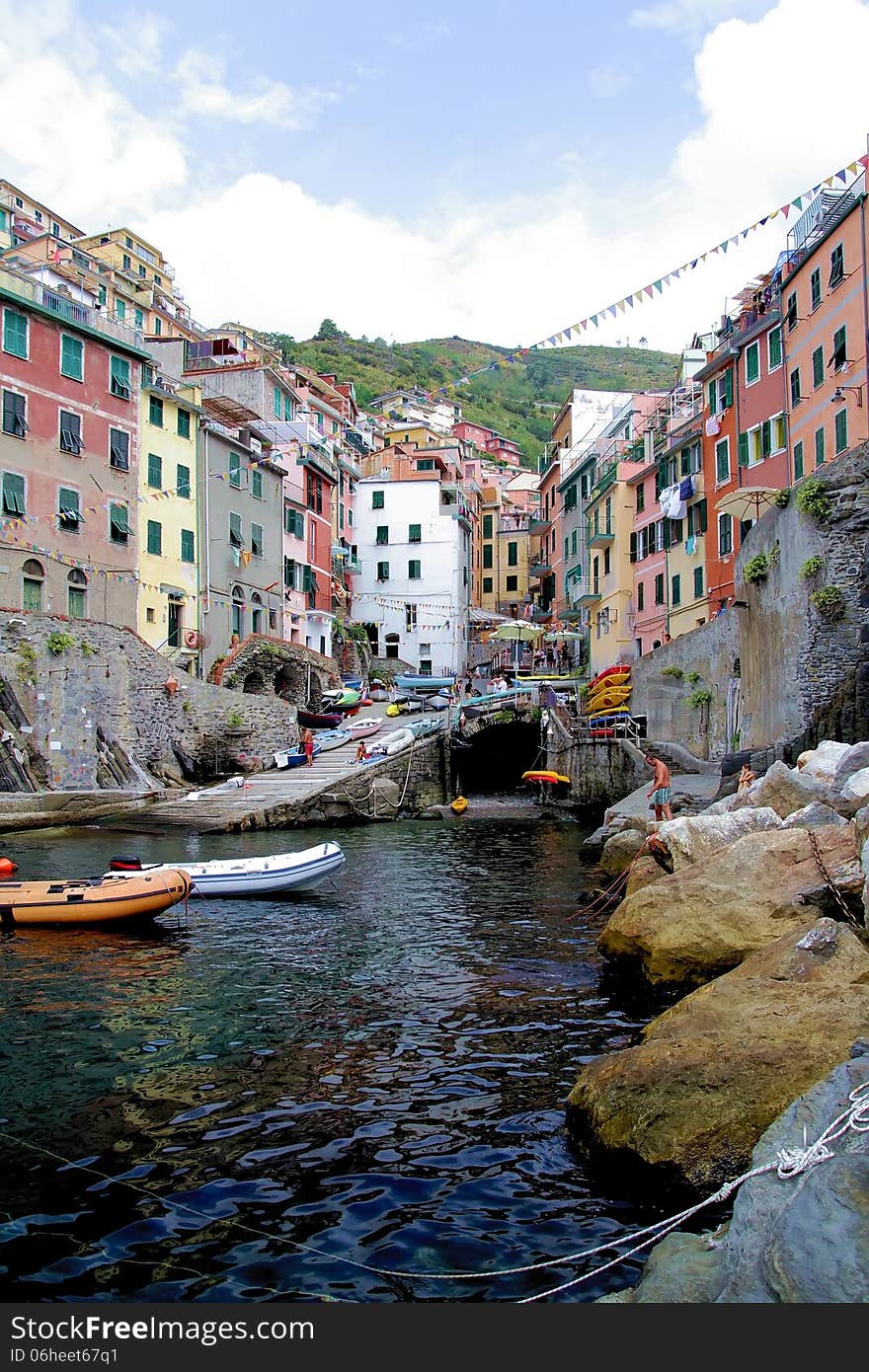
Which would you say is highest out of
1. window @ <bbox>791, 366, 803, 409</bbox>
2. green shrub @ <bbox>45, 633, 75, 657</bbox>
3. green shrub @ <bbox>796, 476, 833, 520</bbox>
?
window @ <bbox>791, 366, 803, 409</bbox>

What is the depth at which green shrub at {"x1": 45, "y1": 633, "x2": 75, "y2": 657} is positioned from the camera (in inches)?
1355

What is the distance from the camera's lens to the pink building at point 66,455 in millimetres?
37312

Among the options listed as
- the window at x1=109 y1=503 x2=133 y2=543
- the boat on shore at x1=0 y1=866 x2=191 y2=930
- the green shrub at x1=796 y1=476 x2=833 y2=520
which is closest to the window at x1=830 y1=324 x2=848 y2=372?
the green shrub at x1=796 y1=476 x2=833 y2=520

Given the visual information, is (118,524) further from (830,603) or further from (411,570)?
(411,570)

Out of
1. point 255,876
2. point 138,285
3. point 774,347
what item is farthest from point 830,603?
point 138,285

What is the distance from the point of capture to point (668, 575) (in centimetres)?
4644

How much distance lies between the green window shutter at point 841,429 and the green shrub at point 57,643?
87.2 feet

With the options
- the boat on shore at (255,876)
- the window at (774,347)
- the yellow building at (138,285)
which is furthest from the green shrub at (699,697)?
the yellow building at (138,285)

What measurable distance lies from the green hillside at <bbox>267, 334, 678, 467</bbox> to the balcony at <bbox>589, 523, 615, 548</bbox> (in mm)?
67633

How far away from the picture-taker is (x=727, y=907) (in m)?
11.3

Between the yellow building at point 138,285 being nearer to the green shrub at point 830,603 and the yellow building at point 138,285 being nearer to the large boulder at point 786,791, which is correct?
the green shrub at point 830,603

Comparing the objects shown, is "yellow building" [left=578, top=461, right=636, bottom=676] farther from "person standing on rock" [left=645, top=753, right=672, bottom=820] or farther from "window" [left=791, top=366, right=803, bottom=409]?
"person standing on rock" [left=645, top=753, right=672, bottom=820]

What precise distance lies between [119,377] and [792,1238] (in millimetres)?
44087

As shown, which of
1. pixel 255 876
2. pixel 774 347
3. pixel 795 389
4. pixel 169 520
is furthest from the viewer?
pixel 169 520
